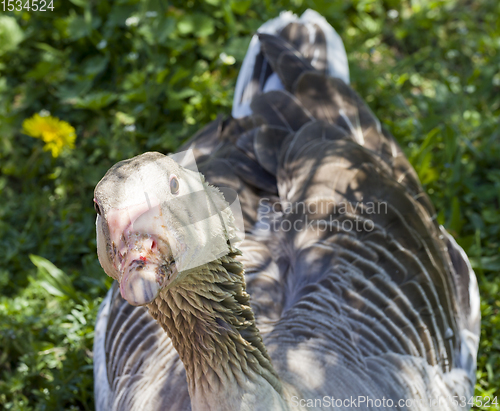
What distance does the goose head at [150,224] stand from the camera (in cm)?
128

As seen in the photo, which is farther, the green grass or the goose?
the green grass

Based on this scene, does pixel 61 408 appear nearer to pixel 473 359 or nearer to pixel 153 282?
pixel 153 282

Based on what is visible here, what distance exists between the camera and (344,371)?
6.84ft

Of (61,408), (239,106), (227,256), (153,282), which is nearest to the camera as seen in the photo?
(153,282)

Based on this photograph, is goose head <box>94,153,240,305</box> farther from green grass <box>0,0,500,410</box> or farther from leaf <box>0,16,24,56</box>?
leaf <box>0,16,24,56</box>

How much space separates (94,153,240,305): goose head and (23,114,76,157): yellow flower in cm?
291

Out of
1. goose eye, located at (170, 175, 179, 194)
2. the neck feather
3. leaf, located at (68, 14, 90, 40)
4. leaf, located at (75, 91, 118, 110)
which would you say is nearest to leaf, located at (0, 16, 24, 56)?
leaf, located at (68, 14, 90, 40)

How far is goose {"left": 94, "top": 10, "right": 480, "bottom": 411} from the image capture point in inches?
54.6

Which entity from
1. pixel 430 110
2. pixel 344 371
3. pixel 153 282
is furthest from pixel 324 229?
pixel 430 110

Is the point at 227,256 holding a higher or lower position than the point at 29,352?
higher

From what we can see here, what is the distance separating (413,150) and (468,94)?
0.95 m

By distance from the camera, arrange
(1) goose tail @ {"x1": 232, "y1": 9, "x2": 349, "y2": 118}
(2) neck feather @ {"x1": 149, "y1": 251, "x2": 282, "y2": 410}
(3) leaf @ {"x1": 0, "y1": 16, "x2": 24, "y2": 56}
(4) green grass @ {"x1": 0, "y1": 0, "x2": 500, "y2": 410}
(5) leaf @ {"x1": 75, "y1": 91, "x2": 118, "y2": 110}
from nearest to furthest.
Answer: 1. (2) neck feather @ {"x1": 149, "y1": 251, "x2": 282, "y2": 410}
2. (4) green grass @ {"x1": 0, "y1": 0, "x2": 500, "y2": 410}
3. (1) goose tail @ {"x1": 232, "y1": 9, "x2": 349, "y2": 118}
4. (5) leaf @ {"x1": 75, "y1": 91, "x2": 118, "y2": 110}
5. (3) leaf @ {"x1": 0, "y1": 16, "x2": 24, "y2": 56}

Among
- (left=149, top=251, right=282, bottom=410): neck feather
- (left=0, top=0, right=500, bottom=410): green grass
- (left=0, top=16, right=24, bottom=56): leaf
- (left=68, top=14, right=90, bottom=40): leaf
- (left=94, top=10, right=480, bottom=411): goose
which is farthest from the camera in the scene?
(left=0, top=16, right=24, bottom=56): leaf

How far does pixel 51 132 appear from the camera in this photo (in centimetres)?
406
